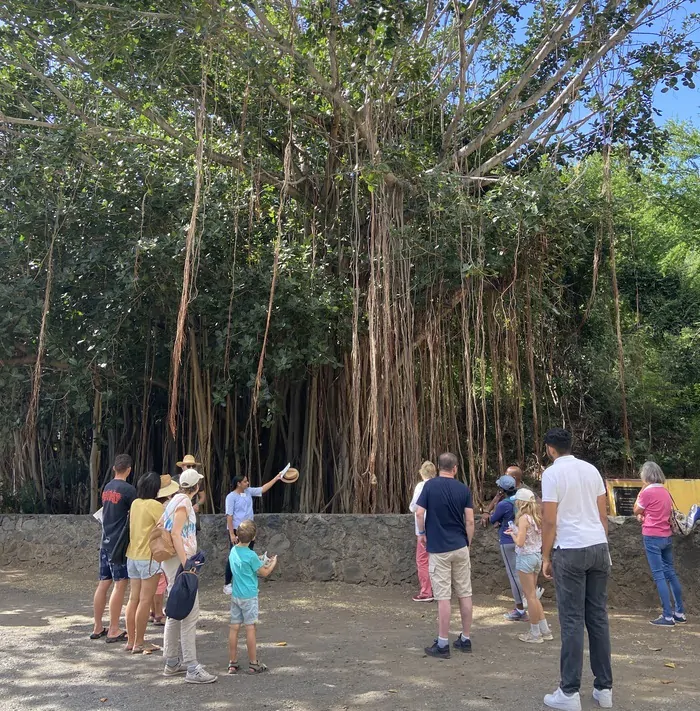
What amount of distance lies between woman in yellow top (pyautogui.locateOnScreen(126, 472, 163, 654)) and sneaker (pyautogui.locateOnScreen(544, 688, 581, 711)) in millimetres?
2510

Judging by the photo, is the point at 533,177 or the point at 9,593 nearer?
the point at 9,593

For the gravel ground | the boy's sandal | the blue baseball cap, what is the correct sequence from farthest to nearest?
the blue baseball cap
the boy's sandal
the gravel ground

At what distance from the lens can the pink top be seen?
18.4 ft

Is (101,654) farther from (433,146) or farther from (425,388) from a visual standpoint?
(433,146)

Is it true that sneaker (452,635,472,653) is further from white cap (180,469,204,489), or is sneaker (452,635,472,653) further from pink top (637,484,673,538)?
white cap (180,469,204,489)

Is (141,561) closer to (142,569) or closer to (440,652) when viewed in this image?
(142,569)

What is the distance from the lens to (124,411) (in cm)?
937

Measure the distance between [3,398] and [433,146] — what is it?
20.3ft

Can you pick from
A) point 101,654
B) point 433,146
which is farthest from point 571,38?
point 101,654

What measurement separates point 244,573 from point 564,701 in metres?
1.80

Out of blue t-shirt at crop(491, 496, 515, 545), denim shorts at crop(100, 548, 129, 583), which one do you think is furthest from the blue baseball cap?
denim shorts at crop(100, 548, 129, 583)

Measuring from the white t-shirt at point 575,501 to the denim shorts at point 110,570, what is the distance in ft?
9.55

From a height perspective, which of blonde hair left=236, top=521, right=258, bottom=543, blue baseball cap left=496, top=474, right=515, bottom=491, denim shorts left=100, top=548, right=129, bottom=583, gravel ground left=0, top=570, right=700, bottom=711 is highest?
blue baseball cap left=496, top=474, right=515, bottom=491

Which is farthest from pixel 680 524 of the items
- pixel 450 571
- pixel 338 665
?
pixel 338 665
